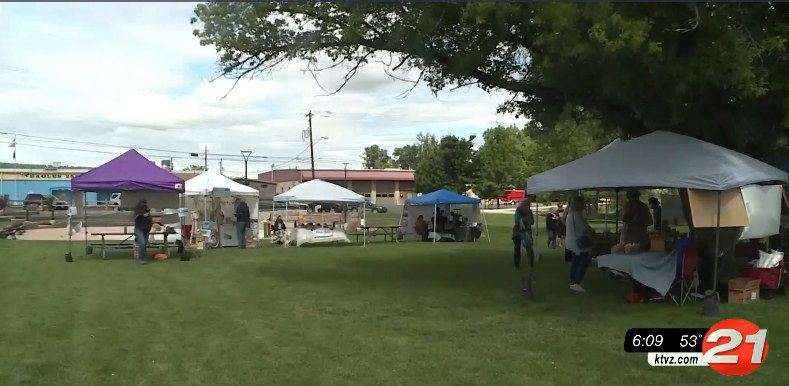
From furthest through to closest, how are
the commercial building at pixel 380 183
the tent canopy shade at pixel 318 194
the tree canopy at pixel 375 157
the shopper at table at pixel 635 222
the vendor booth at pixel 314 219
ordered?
the tree canopy at pixel 375 157
the commercial building at pixel 380 183
the tent canopy shade at pixel 318 194
the vendor booth at pixel 314 219
the shopper at table at pixel 635 222

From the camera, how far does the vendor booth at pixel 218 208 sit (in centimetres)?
2056

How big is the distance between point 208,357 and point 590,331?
4.17 meters

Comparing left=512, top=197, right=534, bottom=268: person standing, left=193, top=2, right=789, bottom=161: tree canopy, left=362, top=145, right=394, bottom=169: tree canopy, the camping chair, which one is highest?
left=362, top=145, right=394, bottom=169: tree canopy

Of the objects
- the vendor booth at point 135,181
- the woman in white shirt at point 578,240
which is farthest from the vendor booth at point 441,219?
the woman in white shirt at point 578,240

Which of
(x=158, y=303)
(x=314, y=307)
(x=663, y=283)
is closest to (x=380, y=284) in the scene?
(x=314, y=307)

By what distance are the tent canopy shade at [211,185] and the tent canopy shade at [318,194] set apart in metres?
1.14

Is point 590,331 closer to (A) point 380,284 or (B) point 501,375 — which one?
(B) point 501,375

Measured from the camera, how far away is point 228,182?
21.9 m

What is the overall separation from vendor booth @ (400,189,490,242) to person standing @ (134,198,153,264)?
10.1m

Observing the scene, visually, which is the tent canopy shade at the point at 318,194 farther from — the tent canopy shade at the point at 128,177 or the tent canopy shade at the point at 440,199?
the tent canopy shade at the point at 128,177

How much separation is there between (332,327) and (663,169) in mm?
4997

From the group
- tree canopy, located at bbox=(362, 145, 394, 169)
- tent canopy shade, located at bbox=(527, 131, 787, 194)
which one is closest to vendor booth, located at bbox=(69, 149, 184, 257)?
tent canopy shade, located at bbox=(527, 131, 787, 194)

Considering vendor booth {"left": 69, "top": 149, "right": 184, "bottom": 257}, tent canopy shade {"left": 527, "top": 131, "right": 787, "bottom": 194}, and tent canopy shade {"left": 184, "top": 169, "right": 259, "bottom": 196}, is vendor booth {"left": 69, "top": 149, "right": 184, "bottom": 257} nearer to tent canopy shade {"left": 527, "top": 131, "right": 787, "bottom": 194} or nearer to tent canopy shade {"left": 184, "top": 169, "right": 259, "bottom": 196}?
tent canopy shade {"left": 184, "top": 169, "right": 259, "bottom": 196}

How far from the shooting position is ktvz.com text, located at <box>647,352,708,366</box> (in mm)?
5977
